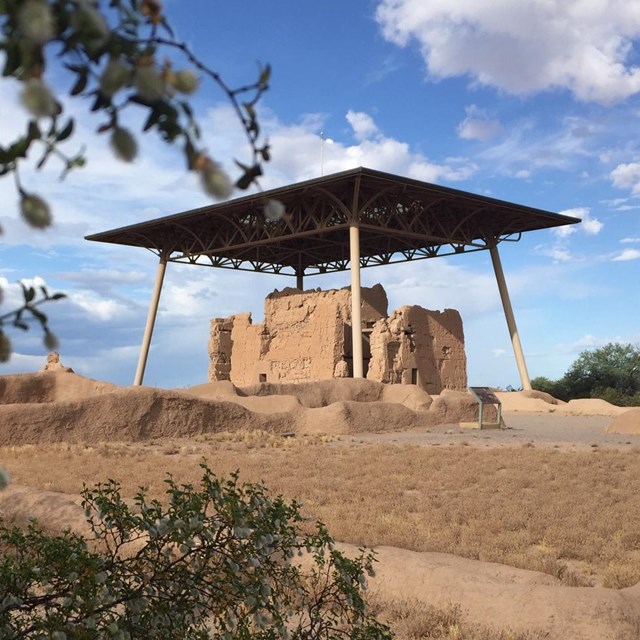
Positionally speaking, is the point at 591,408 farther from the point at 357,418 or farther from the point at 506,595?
the point at 506,595

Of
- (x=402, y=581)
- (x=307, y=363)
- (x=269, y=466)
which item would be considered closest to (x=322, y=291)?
(x=307, y=363)

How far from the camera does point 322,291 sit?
33125 millimetres

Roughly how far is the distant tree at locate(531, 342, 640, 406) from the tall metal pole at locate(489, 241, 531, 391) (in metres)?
11.6

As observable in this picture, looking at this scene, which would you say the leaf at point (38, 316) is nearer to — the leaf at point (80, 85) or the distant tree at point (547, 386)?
the leaf at point (80, 85)

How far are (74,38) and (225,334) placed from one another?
38.2 m

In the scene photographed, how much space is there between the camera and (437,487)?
1100 centimetres

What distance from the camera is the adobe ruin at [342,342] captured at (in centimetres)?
3170

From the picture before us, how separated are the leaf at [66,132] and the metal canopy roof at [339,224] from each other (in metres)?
24.4

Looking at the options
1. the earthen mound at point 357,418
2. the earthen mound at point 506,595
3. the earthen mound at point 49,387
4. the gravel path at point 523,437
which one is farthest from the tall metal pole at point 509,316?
the earthen mound at point 506,595

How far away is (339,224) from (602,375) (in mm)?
25083

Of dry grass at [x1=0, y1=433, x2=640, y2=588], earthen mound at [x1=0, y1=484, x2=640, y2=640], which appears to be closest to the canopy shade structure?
dry grass at [x1=0, y1=433, x2=640, y2=588]

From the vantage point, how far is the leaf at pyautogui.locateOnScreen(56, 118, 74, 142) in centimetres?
116

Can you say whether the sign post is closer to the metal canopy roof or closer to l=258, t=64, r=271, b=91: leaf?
the metal canopy roof

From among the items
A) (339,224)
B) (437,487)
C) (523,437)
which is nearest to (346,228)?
(339,224)
